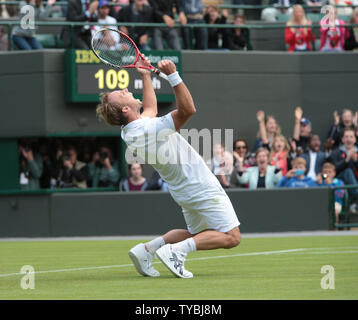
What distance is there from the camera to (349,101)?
20.0 metres

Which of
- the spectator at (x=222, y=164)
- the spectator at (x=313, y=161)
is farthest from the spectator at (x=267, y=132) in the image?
the spectator at (x=222, y=164)

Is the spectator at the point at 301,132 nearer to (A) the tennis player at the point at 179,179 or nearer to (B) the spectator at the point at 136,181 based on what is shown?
(B) the spectator at the point at 136,181

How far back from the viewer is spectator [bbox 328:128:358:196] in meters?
18.2

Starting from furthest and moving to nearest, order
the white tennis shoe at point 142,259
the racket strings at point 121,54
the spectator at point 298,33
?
the spectator at point 298,33, the racket strings at point 121,54, the white tennis shoe at point 142,259

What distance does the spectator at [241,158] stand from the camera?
58.3ft

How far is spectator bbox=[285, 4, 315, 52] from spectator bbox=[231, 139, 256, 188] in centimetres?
321

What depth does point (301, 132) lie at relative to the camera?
18938 mm

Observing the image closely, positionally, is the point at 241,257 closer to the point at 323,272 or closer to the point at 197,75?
the point at 323,272

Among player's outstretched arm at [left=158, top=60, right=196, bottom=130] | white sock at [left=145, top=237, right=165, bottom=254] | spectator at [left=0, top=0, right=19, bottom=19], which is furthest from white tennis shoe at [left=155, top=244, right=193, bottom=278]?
spectator at [left=0, top=0, right=19, bottom=19]

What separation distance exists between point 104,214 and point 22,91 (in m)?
3.05

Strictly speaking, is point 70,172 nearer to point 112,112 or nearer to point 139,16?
point 139,16

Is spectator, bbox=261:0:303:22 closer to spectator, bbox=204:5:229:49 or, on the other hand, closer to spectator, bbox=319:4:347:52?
spectator, bbox=319:4:347:52

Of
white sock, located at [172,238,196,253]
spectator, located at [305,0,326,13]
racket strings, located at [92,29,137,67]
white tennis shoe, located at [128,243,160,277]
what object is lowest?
white tennis shoe, located at [128,243,160,277]

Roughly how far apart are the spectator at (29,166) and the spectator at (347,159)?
6.15m
